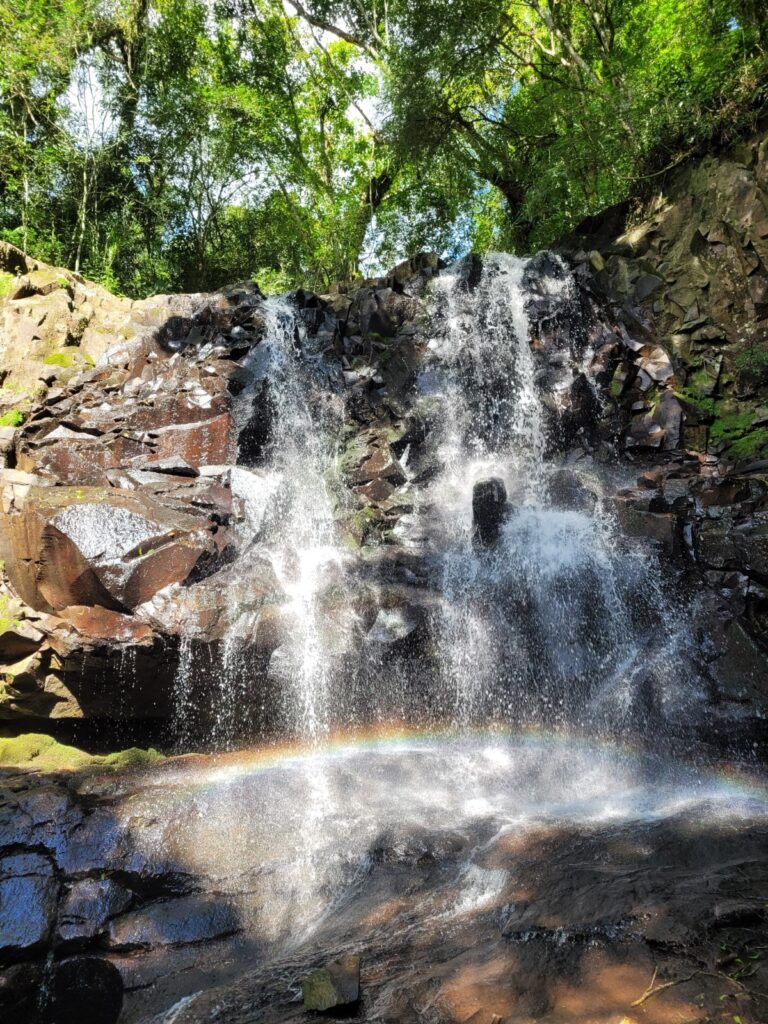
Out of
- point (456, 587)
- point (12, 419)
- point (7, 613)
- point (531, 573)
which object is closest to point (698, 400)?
point (531, 573)

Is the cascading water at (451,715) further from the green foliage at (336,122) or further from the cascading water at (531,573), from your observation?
the green foliage at (336,122)

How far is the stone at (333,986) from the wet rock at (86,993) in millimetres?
1518

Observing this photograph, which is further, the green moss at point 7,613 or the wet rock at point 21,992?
the green moss at point 7,613

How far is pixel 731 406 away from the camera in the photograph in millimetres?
10617

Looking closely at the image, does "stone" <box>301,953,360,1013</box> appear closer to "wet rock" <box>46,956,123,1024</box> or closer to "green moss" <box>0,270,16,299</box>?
"wet rock" <box>46,956,123,1024</box>

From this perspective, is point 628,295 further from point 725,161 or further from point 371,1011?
point 371,1011

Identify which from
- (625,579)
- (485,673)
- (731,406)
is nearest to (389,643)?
(485,673)

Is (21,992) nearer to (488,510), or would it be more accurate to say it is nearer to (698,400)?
(488,510)

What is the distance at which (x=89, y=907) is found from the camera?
15.2ft

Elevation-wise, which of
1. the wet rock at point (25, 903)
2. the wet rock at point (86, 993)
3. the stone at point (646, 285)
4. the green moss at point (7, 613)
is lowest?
the wet rock at point (86, 993)

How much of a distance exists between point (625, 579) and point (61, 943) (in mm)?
7111

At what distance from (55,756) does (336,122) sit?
24.8 m

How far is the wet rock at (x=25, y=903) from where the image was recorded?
417cm

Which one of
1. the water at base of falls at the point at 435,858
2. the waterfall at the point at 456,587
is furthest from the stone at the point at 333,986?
the waterfall at the point at 456,587
